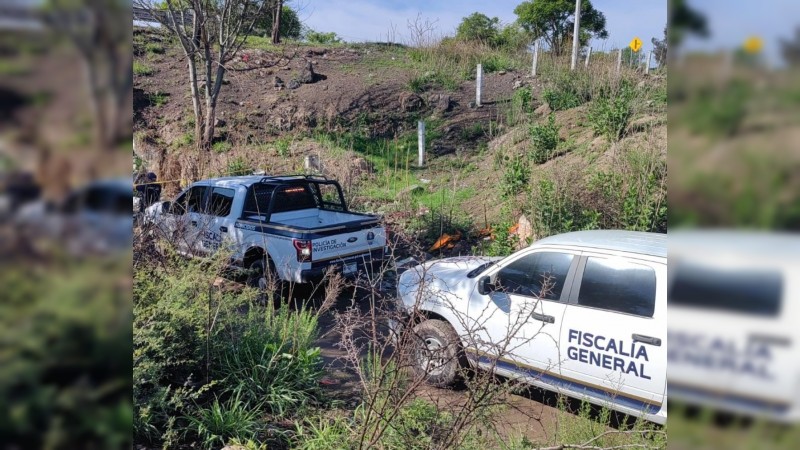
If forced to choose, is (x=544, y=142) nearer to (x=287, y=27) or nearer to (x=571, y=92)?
(x=571, y=92)

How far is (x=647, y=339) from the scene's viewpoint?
14.4ft

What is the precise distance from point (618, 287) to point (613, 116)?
7860mm

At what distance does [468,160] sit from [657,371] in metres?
11.1

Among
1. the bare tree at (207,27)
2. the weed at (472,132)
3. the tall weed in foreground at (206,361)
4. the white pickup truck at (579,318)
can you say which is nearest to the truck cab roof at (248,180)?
the tall weed in foreground at (206,361)

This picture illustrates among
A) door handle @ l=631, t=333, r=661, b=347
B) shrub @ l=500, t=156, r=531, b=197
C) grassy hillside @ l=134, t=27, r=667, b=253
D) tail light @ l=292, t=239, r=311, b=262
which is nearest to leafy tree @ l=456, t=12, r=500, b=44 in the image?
grassy hillside @ l=134, t=27, r=667, b=253

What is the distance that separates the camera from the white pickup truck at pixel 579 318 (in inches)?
171

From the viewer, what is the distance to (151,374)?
14.7 feet

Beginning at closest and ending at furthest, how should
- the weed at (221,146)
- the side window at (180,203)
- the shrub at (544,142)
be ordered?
the side window at (180,203) → the shrub at (544,142) → the weed at (221,146)

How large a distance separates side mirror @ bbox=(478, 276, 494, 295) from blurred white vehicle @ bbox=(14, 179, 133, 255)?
4625 millimetres

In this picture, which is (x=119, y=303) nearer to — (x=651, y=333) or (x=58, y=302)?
(x=58, y=302)

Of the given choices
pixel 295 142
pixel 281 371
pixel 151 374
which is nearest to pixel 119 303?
pixel 151 374

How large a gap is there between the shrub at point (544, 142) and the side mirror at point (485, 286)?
7.50 m

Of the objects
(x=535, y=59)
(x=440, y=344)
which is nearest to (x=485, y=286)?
(x=440, y=344)

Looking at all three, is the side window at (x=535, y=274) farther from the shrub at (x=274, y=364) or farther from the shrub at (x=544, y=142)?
the shrub at (x=544, y=142)
